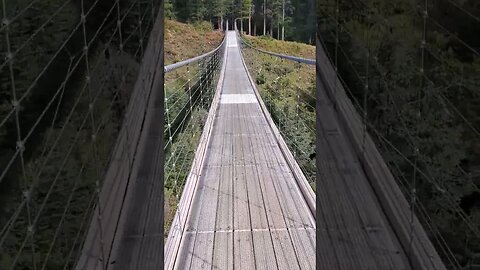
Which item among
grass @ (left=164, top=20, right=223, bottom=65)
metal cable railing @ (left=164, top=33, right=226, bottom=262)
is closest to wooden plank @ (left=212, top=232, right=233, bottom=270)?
metal cable railing @ (left=164, top=33, right=226, bottom=262)

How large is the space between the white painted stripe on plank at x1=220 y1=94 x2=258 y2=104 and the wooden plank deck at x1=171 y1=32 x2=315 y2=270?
5.59 ft

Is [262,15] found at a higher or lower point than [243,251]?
higher

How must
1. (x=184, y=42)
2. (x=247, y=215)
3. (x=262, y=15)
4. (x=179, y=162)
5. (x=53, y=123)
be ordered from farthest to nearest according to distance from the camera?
(x=262, y=15) → (x=184, y=42) → (x=179, y=162) → (x=247, y=215) → (x=53, y=123)

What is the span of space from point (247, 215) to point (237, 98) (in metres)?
3.27

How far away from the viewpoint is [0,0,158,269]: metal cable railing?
396mm

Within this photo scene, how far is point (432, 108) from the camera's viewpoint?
1.72ft

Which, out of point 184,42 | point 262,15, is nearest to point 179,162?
point 184,42

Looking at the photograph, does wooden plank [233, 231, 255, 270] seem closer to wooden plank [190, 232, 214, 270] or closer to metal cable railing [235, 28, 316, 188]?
wooden plank [190, 232, 214, 270]

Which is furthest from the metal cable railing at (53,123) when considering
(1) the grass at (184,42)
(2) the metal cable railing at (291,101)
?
(1) the grass at (184,42)

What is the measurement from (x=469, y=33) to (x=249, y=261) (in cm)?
102

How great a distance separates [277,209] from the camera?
5.85ft

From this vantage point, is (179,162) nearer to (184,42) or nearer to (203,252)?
(203,252)

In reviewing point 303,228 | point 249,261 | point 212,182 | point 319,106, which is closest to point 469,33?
point 319,106

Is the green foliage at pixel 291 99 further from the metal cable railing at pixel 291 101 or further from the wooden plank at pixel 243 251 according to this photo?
the wooden plank at pixel 243 251
